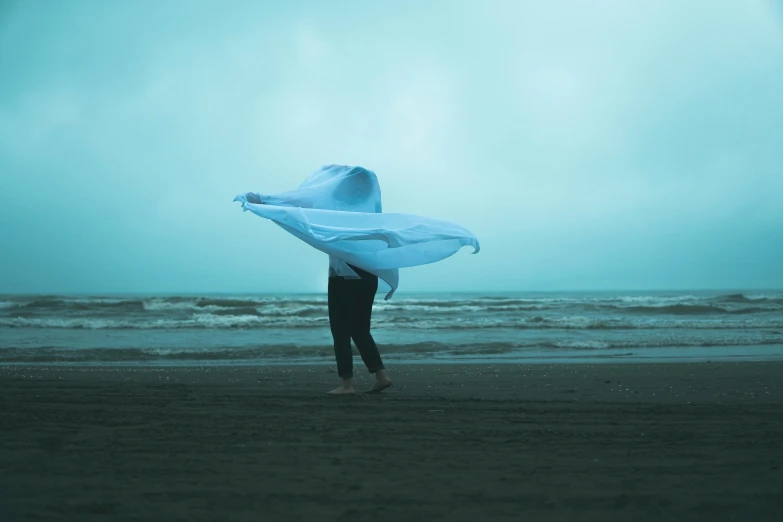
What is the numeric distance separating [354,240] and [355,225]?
0.63 feet

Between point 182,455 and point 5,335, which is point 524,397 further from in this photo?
point 5,335

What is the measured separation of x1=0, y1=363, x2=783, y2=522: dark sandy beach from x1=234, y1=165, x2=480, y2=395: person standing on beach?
1.74 ft

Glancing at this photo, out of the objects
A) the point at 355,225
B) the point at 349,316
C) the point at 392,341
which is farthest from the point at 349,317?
the point at 392,341

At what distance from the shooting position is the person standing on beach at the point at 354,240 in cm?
574

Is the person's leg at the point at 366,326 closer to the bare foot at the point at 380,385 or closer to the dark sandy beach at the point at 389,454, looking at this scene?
the bare foot at the point at 380,385

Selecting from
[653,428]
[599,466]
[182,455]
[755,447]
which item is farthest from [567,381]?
[182,455]

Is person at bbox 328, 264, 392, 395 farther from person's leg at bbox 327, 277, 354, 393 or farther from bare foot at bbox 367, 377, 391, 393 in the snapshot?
bare foot at bbox 367, 377, 391, 393

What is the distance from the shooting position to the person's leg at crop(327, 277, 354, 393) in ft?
19.0

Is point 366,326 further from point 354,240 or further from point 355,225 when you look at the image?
point 355,225

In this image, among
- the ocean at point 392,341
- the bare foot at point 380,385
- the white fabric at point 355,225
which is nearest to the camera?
the white fabric at point 355,225

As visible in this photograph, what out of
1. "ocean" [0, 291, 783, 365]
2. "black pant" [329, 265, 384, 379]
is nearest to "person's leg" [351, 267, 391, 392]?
"black pant" [329, 265, 384, 379]

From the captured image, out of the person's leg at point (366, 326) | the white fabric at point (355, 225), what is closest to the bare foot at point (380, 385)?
the person's leg at point (366, 326)

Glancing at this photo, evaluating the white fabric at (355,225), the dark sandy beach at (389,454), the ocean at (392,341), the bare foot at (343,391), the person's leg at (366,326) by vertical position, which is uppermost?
the white fabric at (355,225)

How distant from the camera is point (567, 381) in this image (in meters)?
7.14
